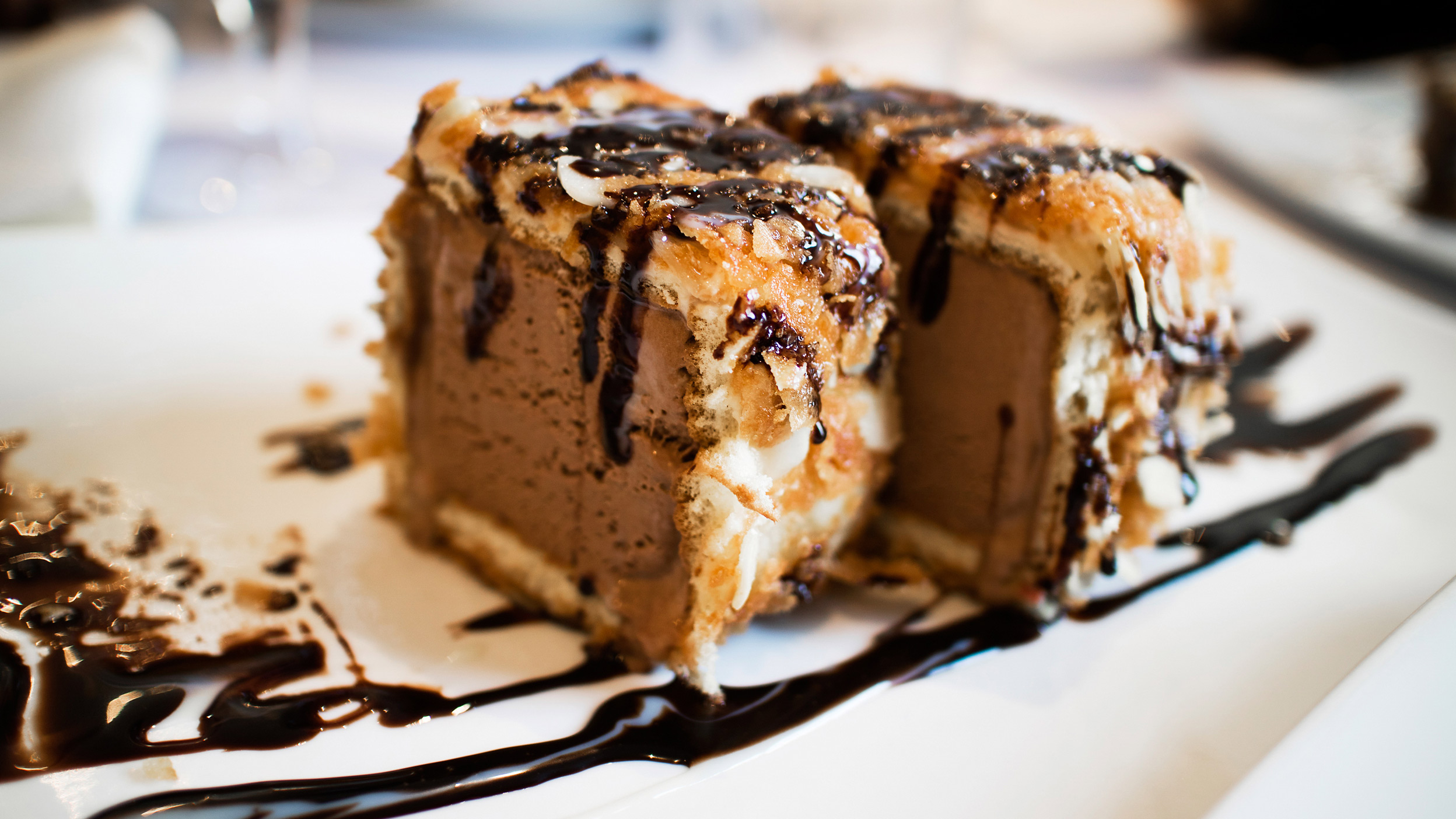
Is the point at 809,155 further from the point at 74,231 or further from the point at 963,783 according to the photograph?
the point at 74,231

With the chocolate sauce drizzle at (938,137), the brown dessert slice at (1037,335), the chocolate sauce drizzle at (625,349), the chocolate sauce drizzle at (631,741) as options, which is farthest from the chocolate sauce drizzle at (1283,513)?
the chocolate sauce drizzle at (625,349)

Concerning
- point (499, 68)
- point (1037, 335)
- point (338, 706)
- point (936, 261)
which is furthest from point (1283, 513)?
point (499, 68)

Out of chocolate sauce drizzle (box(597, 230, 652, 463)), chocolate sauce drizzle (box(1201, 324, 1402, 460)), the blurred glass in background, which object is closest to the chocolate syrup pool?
chocolate sauce drizzle (box(597, 230, 652, 463))

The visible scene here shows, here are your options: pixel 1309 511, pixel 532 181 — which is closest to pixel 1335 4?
pixel 1309 511

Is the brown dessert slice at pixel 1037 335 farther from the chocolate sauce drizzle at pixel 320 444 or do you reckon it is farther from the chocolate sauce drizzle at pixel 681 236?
the chocolate sauce drizzle at pixel 320 444

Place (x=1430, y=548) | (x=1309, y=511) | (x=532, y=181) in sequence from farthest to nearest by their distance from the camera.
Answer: (x=1309, y=511)
(x=1430, y=548)
(x=532, y=181)

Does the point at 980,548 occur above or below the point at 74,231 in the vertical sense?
below

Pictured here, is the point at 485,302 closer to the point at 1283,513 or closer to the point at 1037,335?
the point at 1037,335
